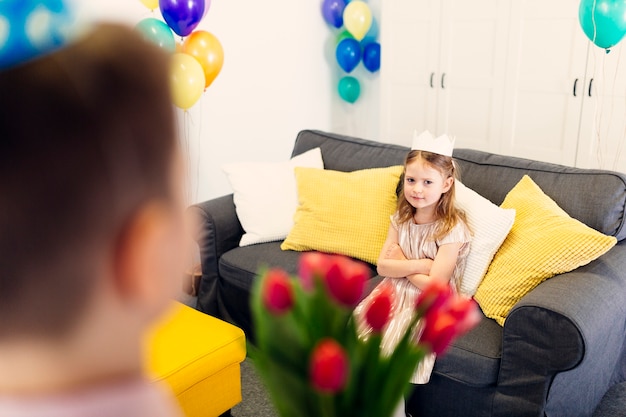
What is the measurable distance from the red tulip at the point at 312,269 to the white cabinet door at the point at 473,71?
3.47 metres

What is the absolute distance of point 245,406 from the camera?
2.34 meters

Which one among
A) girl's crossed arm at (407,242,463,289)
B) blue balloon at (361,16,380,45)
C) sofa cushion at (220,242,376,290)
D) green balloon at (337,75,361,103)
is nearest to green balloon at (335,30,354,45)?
blue balloon at (361,16,380,45)

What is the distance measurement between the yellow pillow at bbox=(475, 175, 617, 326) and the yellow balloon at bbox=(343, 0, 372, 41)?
89.9 inches

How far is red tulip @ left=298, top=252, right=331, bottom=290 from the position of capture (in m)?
0.54

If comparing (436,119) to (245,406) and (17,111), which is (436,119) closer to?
(245,406)

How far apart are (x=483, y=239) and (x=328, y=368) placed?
182cm

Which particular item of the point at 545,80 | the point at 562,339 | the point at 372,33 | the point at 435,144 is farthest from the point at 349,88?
the point at 562,339

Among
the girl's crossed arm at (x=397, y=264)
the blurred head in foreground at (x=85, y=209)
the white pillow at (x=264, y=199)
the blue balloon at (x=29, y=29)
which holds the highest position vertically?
the blue balloon at (x=29, y=29)

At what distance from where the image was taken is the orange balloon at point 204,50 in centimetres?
297

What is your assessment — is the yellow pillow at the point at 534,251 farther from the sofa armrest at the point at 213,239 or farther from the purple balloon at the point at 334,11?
the purple balloon at the point at 334,11

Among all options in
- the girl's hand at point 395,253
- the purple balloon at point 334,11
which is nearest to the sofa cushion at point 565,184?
the girl's hand at point 395,253

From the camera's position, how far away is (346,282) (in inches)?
20.4

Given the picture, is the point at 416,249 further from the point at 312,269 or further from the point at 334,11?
the point at 334,11

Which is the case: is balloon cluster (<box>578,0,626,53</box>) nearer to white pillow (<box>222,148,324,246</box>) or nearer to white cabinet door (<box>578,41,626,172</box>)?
white cabinet door (<box>578,41,626,172</box>)
